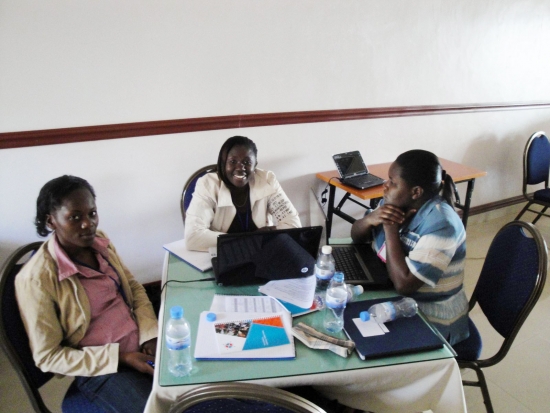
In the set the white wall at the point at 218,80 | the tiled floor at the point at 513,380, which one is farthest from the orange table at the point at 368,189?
the tiled floor at the point at 513,380

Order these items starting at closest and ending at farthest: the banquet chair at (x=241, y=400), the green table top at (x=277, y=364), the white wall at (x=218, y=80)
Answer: the banquet chair at (x=241, y=400) < the green table top at (x=277, y=364) < the white wall at (x=218, y=80)

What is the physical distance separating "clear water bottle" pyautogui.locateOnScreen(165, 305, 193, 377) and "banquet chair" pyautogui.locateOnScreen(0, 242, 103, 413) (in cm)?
43

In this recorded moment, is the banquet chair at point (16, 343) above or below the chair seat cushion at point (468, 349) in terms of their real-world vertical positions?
above

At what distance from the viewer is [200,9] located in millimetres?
2178

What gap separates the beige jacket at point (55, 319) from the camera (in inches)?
45.3

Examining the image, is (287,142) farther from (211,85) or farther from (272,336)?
(272,336)

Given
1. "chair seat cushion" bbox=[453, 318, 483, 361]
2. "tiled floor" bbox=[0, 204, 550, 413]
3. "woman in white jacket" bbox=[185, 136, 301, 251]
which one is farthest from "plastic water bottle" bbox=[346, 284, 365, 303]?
"tiled floor" bbox=[0, 204, 550, 413]

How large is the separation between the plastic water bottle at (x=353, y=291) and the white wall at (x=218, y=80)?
1.47m

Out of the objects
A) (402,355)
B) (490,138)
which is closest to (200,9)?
(402,355)

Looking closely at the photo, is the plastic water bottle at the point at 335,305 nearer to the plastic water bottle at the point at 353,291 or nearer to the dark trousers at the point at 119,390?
the plastic water bottle at the point at 353,291

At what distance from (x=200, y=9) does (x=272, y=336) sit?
1864 millimetres

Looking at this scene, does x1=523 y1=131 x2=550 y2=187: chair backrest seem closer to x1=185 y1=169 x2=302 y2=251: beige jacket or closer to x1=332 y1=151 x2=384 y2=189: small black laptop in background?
x1=332 y1=151 x2=384 y2=189: small black laptop in background

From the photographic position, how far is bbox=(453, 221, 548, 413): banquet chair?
134 cm

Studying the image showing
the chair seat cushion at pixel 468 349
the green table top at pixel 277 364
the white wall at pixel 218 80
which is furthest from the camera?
the white wall at pixel 218 80
